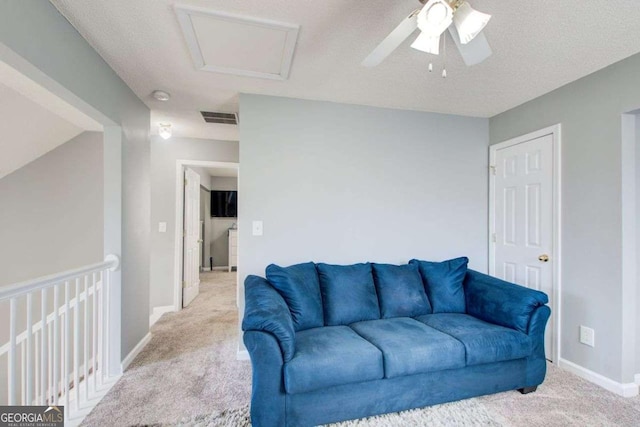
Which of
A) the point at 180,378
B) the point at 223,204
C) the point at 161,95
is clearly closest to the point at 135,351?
the point at 180,378

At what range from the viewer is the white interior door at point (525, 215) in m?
Result: 2.59

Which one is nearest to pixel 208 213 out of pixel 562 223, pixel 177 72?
pixel 177 72

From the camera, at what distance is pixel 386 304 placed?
8.02ft

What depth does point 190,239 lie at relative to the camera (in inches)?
166

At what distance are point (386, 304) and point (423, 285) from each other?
434 mm

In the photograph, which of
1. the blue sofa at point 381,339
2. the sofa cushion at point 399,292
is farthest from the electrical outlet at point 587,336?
the sofa cushion at point 399,292

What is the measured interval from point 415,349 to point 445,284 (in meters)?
0.93

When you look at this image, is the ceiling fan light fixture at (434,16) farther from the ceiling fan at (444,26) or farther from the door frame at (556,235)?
the door frame at (556,235)

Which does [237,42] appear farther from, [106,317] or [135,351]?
[135,351]

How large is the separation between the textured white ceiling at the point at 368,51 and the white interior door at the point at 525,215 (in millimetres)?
515

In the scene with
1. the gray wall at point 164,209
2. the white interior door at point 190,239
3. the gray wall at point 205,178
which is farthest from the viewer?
the gray wall at point 205,178

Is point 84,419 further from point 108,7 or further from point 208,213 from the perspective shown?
point 208,213

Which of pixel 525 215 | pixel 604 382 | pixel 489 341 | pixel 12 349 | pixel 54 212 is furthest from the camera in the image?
pixel 54 212

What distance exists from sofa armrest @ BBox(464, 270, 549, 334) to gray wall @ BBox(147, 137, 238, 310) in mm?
3500
